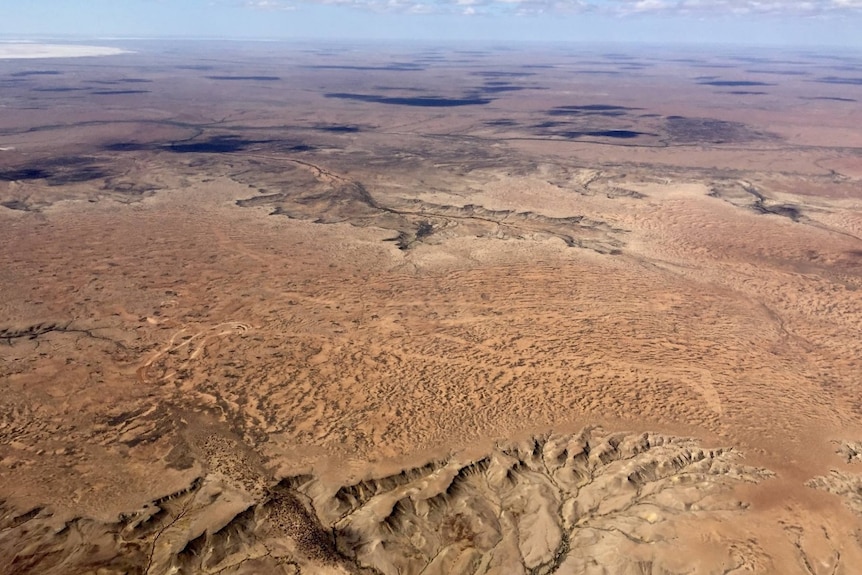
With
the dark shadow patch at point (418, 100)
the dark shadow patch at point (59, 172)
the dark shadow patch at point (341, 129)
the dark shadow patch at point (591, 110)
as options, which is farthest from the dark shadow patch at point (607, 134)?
the dark shadow patch at point (59, 172)

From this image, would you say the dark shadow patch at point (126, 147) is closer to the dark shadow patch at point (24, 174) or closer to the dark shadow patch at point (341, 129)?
the dark shadow patch at point (24, 174)

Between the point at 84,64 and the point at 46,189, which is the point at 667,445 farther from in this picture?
the point at 84,64

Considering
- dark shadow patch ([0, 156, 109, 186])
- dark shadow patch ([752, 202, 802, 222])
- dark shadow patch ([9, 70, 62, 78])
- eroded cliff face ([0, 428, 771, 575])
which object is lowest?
eroded cliff face ([0, 428, 771, 575])

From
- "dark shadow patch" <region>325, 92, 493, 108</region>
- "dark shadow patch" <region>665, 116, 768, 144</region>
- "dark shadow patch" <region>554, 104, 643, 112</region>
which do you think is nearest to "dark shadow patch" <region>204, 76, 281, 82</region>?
"dark shadow patch" <region>325, 92, 493, 108</region>

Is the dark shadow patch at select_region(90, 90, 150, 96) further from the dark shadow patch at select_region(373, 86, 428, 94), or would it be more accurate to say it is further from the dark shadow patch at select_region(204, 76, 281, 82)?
the dark shadow patch at select_region(373, 86, 428, 94)

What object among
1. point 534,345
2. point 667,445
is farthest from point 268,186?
point 667,445

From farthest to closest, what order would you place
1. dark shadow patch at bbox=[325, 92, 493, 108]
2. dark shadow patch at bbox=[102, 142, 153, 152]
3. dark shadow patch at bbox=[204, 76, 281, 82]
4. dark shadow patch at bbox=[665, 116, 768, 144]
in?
dark shadow patch at bbox=[204, 76, 281, 82], dark shadow patch at bbox=[325, 92, 493, 108], dark shadow patch at bbox=[665, 116, 768, 144], dark shadow patch at bbox=[102, 142, 153, 152]
